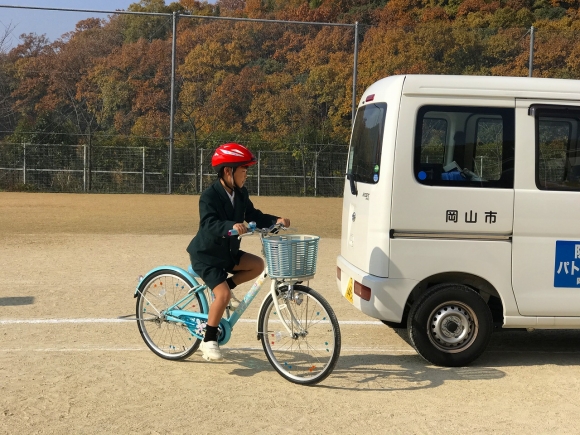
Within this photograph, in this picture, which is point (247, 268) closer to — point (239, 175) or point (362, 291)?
point (239, 175)

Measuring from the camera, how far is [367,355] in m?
5.91

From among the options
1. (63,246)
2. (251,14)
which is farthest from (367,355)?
(251,14)

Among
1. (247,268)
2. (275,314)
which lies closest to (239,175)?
(247,268)

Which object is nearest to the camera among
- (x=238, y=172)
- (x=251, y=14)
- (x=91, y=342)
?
(x=238, y=172)

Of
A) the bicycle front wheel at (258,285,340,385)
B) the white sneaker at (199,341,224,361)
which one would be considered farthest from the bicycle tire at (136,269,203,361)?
the bicycle front wheel at (258,285,340,385)

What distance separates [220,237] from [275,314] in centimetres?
64

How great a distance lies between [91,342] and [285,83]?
913 inches

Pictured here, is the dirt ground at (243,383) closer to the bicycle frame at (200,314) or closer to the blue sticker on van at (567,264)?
the bicycle frame at (200,314)

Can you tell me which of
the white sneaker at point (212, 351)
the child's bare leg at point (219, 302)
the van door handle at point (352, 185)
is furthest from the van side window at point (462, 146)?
the white sneaker at point (212, 351)

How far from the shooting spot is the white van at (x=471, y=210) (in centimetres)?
557

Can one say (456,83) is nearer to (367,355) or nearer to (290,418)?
(367,355)

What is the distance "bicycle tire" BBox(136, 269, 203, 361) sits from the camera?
5605mm

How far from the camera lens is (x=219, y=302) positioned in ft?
17.2

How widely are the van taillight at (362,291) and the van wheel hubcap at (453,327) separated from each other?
49cm
